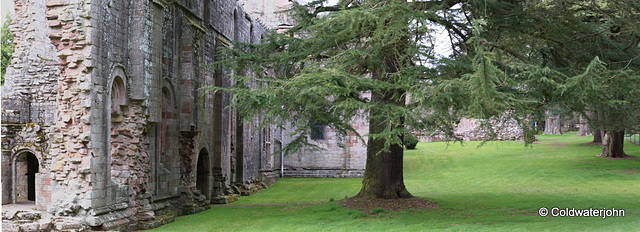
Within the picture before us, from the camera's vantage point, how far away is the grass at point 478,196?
11977 mm

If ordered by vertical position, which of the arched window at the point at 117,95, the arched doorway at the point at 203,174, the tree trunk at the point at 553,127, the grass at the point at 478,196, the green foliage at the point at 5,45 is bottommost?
the grass at the point at 478,196

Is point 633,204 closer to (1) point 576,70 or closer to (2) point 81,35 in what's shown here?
(1) point 576,70

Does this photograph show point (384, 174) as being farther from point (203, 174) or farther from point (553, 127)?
point (553, 127)

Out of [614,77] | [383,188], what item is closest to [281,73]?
[383,188]

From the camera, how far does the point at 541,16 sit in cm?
1292

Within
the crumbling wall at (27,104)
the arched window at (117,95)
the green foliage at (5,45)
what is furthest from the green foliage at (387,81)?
the green foliage at (5,45)

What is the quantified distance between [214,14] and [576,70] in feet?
39.9

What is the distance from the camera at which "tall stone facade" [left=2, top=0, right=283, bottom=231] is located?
1144cm

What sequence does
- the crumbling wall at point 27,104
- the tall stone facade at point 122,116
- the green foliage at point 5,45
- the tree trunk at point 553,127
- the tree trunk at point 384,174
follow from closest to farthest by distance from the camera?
1. the tall stone facade at point 122,116
2. the tree trunk at point 384,174
3. the crumbling wall at point 27,104
4. the green foliage at point 5,45
5. the tree trunk at point 553,127

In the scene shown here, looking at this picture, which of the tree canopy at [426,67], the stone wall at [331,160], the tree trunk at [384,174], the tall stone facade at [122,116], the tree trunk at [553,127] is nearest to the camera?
the tree canopy at [426,67]

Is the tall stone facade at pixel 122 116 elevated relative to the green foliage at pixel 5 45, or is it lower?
lower

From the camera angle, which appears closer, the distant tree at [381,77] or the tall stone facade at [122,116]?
the distant tree at [381,77]

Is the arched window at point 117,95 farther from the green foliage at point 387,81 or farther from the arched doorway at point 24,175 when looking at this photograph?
the arched doorway at point 24,175

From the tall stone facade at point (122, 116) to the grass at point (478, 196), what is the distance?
1.32m
